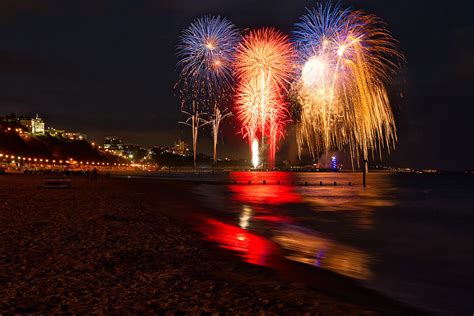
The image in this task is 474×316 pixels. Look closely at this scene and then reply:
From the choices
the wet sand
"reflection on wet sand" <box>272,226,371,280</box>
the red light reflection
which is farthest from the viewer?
the red light reflection

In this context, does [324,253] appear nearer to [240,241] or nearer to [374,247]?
[240,241]

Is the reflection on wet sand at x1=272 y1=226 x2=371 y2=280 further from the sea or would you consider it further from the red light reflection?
the red light reflection

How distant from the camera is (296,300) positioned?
6.71 meters

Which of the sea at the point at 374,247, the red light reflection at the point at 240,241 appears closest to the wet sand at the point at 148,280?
the red light reflection at the point at 240,241

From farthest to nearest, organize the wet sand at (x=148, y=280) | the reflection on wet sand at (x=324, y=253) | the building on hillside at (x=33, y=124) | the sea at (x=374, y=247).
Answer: the building on hillside at (x=33, y=124) < the reflection on wet sand at (x=324, y=253) < the sea at (x=374, y=247) < the wet sand at (x=148, y=280)

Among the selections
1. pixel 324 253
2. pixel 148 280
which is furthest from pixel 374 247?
pixel 148 280

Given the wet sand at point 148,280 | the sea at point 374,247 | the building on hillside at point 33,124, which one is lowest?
the sea at point 374,247

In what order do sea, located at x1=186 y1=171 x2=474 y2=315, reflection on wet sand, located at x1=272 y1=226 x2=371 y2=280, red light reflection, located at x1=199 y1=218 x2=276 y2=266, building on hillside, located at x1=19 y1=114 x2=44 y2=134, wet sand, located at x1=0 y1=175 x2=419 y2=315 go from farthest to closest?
building on hillside, located at x1=19 y1=114 x2=44 y2=134, red light reflection, located at x1=199 y1=218 x2=276 y2=266, reflection on wet sand, located at x1=272 y1=226 x2=371 y2=280, sea, located at x1=186 y1=171 x2=474 y2=315, wet sand, located at x1=0 y1=175 x2=419 y2=315

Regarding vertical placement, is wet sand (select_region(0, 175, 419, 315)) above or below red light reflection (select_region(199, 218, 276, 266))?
above

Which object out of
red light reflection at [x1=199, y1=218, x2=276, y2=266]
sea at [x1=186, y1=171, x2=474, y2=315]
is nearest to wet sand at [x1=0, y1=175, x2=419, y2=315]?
red light reflection at [x1=199, y1=218, x2=276, y2=266]

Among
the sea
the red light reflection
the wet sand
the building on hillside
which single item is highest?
the building on hillside

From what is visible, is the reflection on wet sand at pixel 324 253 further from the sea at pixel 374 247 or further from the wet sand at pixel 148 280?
the wet sand at pixel 148 280

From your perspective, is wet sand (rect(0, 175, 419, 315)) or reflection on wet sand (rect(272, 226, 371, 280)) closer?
wet sand (rect(0, 175, 419, 315))

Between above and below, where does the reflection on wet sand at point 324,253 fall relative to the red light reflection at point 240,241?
below
